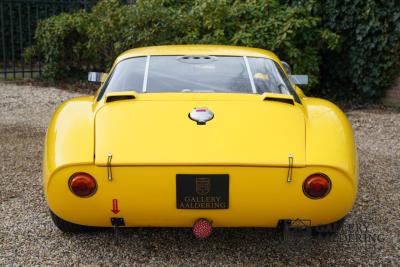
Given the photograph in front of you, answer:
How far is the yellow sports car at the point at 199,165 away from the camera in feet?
8.57

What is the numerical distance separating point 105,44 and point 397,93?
484cm

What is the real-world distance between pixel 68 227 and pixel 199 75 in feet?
4.21

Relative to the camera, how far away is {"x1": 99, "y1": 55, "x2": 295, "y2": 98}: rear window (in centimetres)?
328

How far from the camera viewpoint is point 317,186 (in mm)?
2641

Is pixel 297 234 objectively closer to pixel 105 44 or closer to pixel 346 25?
pixel 346 25

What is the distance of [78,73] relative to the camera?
10203 mm

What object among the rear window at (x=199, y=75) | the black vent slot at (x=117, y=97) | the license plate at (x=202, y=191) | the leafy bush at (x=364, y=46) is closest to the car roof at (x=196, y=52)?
the rear window at (x=199, y=75)

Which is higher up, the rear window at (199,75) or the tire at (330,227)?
the rear window at (199,75)

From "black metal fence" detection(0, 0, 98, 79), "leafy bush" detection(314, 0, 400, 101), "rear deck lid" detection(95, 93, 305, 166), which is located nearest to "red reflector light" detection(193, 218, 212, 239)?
"rear deck lid" detection(95, 93, 305, 166)

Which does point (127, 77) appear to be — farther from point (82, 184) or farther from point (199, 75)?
point (82, 184)

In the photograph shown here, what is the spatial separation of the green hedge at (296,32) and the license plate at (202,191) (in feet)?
17.1

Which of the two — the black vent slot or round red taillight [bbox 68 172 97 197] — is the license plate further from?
the black vent slot

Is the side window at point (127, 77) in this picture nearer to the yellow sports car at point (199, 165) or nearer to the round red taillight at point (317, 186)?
the yellow sports car at point (199, 165)

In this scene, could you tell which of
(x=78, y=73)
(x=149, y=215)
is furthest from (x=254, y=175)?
(x=78, y=73)
